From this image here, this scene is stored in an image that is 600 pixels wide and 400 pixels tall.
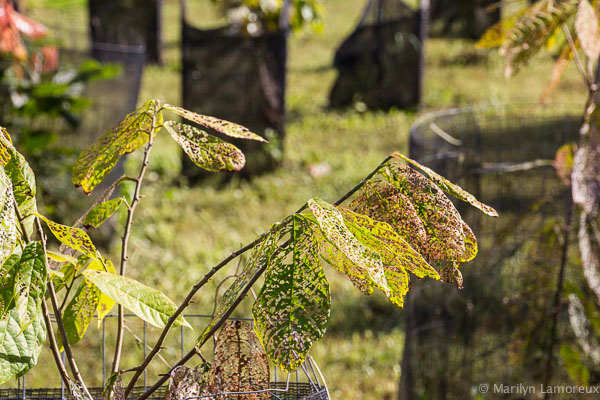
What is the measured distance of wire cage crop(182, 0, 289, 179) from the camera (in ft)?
17.7

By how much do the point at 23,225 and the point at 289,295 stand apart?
30cm

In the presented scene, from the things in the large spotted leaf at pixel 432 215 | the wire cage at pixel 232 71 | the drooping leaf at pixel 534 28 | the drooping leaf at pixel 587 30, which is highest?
the wire cage at pixel 232 71

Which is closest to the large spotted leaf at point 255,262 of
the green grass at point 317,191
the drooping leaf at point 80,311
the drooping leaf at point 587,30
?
the drooping leaf at point 80,311

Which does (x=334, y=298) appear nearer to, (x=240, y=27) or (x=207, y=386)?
(x=240, y=27)

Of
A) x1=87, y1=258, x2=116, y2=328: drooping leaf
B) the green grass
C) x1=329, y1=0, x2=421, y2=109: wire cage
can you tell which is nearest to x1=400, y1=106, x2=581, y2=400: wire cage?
the green grass

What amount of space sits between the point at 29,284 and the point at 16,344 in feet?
0.27

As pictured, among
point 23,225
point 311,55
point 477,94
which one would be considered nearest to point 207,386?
point 23,225

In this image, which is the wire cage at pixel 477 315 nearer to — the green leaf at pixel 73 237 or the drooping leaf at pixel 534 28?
the drooping leaf at pixel 534 28

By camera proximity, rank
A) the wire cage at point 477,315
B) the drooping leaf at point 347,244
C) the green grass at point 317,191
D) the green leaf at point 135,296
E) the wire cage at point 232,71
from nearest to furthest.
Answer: the drooping leaf at point 347,244 < the green leaf at point 135,296 < the wire cage at point 477,315 < the green grass at point 317,191 < the wire cage at point 232,71

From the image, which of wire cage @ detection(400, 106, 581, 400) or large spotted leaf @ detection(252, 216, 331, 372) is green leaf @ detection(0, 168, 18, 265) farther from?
wire cage @ detection(400, 106, 581, 400)

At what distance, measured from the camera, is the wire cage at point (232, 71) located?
5.39 metres

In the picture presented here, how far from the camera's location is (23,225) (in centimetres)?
78

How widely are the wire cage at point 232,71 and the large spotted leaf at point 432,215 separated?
15.3 ft

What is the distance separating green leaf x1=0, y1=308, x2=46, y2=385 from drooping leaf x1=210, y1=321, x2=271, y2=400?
193 mm
